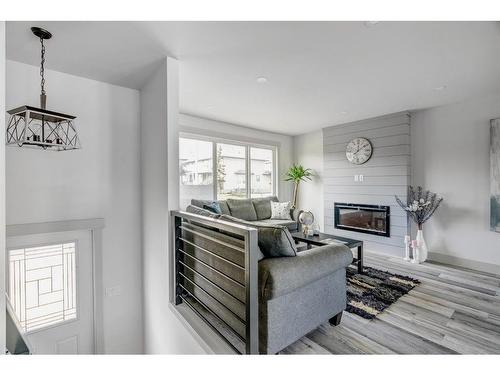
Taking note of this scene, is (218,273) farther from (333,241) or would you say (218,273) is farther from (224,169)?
(224,169)

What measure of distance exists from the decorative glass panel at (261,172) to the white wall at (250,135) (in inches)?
8.8

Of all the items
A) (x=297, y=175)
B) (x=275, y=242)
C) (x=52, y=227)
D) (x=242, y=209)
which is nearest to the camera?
(x=275, y=242)

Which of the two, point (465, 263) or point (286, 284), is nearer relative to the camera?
point (286, 284)

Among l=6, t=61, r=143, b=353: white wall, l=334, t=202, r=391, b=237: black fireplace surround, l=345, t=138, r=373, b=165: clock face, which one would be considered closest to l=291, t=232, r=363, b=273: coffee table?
l=334, t=202, r=391, b=237: black fireplace surround

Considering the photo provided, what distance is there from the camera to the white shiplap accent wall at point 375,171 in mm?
4199

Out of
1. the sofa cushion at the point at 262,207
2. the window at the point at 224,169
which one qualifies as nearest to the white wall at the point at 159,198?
the window at the point at 224,169

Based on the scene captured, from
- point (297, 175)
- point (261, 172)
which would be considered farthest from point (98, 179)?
point (297, 175)

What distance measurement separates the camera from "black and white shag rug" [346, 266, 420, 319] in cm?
251

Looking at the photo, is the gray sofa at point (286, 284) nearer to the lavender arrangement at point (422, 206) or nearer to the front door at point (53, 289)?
the front door at point (53, 289)

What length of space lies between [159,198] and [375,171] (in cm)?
389

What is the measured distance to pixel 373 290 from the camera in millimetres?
2893

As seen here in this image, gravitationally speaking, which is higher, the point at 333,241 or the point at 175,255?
the point at 175,255

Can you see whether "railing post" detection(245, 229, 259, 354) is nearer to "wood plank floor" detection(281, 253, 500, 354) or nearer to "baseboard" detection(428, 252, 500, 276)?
"wood plank floor" detection(281, 253, 500, 354)
